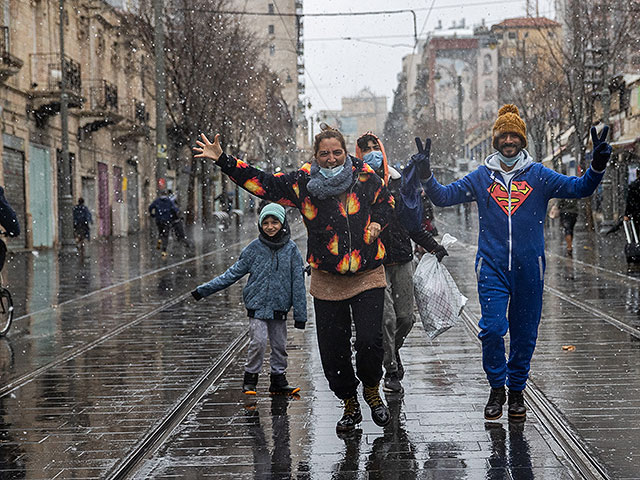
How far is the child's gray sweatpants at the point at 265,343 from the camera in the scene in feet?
22.6

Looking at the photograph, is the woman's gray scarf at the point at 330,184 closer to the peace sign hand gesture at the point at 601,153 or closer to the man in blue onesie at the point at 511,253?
the man in blue onesie at the point at 511,253

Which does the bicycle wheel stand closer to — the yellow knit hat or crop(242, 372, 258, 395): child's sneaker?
crop(242, 372, 258, 395): child's sneaker

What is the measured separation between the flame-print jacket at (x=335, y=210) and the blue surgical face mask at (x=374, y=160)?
0.49m

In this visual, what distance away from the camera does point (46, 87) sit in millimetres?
31469

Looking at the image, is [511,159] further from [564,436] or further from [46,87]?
[46,87]

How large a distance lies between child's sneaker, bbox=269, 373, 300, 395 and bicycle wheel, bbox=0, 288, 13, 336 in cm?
453

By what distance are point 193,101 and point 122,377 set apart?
114 ft

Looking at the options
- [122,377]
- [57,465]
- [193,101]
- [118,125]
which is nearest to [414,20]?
[193,101]

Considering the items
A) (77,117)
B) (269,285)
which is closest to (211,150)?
(269,285)

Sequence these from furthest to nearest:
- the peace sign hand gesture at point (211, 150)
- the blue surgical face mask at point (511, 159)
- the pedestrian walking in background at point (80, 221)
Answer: the pedestrian walking in background at point (80, 221) < the blue surgical face mask at point (511, 159) < the peace sign hand gesture at point (211, 150)

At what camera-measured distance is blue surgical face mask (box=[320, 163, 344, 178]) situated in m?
5.46

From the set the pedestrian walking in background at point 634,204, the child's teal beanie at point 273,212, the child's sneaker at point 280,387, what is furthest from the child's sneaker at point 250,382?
the pedestrian walking in background at point 634,204

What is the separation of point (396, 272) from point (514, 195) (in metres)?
1.35

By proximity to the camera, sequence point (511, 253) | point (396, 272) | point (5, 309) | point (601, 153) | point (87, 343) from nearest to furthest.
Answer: point (601, 153) → point (511, 253) → point (396, 272) → point (87, 343) → point (5, 309)
